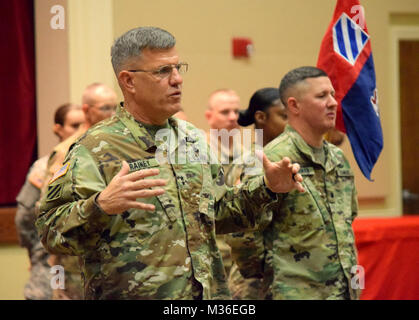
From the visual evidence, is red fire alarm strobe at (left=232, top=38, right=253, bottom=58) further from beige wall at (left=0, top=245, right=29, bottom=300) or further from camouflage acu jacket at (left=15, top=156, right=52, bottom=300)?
beige wall at (left=0, top=245, right=29, bottom=300)

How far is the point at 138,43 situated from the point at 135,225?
1.91 feet

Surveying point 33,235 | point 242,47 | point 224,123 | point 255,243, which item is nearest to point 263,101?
point 224,123

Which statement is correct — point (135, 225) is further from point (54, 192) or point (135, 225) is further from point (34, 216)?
point (34, 216)

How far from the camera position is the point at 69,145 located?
3.86 meters

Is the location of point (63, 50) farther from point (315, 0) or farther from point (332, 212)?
point (332, 212)

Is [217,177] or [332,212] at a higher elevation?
[217,177]

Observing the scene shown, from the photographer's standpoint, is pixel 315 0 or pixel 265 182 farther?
pixel 315 0

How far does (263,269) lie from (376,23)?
363 centimetres

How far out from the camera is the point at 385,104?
611 centimetres

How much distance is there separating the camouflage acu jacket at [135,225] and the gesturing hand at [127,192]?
0.07 meters

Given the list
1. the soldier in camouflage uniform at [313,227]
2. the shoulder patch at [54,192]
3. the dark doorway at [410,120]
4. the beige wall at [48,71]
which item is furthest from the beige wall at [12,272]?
the shoulder patch at [54,192]

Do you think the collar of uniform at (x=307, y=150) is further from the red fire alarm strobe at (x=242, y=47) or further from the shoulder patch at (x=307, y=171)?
the red fire alarm strobe at (x=242, y=47)

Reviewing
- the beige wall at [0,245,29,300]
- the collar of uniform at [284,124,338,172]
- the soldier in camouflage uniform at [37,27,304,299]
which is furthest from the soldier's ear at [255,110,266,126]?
the beige wall at [0,245,29,300]
